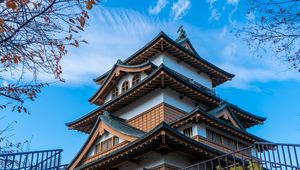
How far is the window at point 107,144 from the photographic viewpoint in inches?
688

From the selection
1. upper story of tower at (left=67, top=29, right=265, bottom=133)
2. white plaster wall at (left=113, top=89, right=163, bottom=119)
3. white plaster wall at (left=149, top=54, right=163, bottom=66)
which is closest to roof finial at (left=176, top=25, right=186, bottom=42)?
upper story of tower at (left=67, top=29, right=265, bottom=133)

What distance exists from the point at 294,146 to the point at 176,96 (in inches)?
419

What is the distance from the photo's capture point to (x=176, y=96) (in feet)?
61.0

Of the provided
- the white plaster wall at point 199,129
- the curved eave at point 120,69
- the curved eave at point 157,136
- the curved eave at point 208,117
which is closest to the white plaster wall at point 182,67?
the curved eave at point 120,69

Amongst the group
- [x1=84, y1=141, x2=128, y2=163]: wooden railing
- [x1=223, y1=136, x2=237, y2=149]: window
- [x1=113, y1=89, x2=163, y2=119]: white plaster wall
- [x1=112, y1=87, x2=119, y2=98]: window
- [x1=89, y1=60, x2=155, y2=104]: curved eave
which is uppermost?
[x1=89, y1=60, x2=155, y2=104]: curved eave

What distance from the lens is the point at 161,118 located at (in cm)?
1747

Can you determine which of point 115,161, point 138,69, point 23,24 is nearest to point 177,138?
point 115,161

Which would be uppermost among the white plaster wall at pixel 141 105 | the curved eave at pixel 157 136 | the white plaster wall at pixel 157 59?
the white plaster wall at pixel 157 59

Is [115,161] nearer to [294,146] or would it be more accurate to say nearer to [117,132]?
[117,132]

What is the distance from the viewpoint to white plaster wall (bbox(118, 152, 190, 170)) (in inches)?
587

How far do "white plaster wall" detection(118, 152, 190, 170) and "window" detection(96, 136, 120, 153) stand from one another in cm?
192

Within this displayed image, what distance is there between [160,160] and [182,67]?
7951 millimetres

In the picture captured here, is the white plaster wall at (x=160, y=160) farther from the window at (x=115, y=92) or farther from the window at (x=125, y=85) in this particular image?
the window at (x=115, y=92)

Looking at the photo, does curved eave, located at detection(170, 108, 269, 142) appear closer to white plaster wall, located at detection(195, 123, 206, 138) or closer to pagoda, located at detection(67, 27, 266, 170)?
pagoda, located at detection(67, 27, 266, 170)
